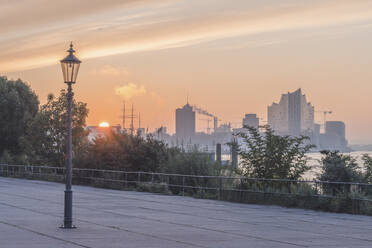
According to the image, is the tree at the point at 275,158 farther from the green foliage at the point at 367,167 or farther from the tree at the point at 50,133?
the tree at the point at 50,133

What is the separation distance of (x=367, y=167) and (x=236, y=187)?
5.60 metres

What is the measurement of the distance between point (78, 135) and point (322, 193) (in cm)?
5013

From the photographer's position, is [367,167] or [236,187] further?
[236,187]

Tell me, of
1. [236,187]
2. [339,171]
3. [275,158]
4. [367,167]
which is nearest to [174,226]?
[339,171]

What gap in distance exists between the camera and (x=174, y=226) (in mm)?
19016

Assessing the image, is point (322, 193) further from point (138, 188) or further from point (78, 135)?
point (78, 135)

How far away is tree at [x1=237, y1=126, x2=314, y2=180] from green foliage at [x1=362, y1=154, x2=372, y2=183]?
2433 mm

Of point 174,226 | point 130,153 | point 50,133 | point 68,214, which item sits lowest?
point 174,226

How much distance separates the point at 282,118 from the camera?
411 ft

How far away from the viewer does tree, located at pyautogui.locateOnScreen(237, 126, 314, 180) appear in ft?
A: 96.5

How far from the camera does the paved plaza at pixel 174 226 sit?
15.5 m

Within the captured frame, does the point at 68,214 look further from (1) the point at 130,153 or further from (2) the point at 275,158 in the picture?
(1) the point at 130,153

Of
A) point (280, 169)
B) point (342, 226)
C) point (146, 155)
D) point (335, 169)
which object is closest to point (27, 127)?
point (146, 155)

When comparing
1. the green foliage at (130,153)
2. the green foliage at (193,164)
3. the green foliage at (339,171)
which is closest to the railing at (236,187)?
the green foliage at (339,171)
